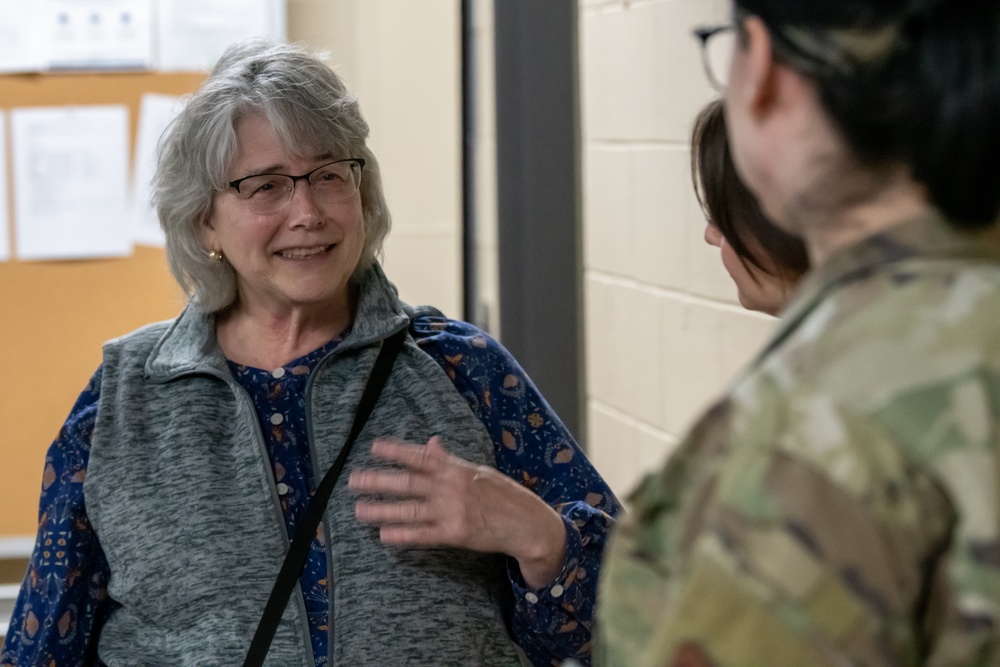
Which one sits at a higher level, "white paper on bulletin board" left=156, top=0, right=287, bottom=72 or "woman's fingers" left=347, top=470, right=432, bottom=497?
"white paper on bulletin board" left=156, top=0, right=287, bottom=72

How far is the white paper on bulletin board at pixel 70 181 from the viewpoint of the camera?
289 cm

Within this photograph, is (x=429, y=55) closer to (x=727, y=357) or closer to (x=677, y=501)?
(x=727, y=357)

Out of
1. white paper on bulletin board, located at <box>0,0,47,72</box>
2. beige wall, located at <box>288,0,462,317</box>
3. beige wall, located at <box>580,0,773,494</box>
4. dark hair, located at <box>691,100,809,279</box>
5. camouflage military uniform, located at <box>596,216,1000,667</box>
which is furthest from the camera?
beige wall, located at <box>288,0,462,317</box>

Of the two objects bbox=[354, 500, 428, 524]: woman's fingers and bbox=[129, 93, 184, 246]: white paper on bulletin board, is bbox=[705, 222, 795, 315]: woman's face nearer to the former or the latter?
bbox=[354, 500, 428, 524]: woman's fingers

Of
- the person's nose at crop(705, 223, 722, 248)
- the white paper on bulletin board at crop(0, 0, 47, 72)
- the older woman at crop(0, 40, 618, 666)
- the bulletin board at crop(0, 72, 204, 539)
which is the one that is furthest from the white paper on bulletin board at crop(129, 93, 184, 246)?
the person's nose at crop(705, 223, 722, 248)

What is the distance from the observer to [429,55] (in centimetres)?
352

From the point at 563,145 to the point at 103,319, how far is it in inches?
46.6

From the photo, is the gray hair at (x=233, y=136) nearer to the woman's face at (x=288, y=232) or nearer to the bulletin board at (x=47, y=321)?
the woman's face at (x=288, y=232)

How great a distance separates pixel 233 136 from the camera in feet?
5.69

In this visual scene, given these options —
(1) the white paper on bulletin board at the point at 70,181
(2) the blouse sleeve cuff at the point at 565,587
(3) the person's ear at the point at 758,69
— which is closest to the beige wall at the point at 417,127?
(1) the white paper on bulletin board at the point at 70,181

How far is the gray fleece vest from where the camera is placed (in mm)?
1607

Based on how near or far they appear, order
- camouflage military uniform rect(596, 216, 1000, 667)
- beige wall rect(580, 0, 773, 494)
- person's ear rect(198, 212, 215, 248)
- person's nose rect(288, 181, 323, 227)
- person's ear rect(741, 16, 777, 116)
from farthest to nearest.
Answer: beige wall rect(580, 0, 773, 494), person's ear rect(198, 212, 215, 248), person's nose rect(288, 181, 323, 227), person's ear rect(741, 16, 777, 116), camouflage military uniform rect(596, 216, 1000, 667)

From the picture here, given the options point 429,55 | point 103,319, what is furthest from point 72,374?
point 429,55

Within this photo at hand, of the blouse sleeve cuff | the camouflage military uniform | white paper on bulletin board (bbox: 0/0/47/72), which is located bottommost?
the blouse sleeve cuff
